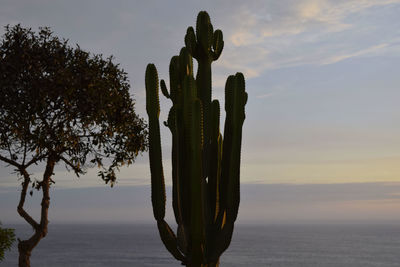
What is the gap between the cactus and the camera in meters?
10.3

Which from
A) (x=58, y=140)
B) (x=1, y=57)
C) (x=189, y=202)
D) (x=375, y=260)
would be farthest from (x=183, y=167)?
(x=375, y=260)

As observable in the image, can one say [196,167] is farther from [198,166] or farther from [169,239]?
[169,239]

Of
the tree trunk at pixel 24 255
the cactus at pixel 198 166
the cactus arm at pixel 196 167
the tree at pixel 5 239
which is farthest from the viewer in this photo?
the tree at pixel 5 239

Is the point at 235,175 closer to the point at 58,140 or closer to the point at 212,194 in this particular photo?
the point at 212,194

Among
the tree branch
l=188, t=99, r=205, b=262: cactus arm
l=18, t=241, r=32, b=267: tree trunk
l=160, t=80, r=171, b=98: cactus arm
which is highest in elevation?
l=160, t=80, r=171, b=98: cactus arm

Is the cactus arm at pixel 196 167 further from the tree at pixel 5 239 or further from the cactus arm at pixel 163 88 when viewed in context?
the tree at pixel 5 239

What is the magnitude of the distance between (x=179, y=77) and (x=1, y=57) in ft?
27.6

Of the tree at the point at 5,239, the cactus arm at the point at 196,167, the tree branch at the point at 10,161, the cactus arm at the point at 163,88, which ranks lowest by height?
the tree at the point at 5,239

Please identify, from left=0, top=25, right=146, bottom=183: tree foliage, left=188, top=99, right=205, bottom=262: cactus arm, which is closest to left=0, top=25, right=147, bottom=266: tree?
left=0, top=25, right=146, bottom=183: tree foliage

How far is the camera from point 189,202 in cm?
1072

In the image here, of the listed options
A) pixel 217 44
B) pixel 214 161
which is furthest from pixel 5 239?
pixel 217 44

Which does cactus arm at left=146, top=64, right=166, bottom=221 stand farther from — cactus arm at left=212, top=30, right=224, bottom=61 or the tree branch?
the tree branch

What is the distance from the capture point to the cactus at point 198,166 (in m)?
10.3

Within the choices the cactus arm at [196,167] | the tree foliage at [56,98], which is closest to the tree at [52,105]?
the tree foliage at [56,98]
